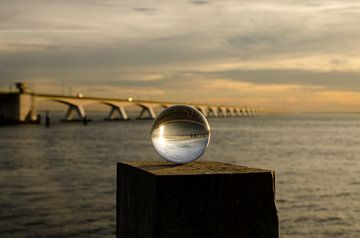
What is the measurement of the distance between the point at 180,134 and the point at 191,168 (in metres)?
0.25

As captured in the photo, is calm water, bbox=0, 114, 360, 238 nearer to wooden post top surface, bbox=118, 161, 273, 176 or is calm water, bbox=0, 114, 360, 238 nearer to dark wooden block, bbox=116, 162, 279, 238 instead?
wooden post top surface, bbox=118, 161, 273, 176

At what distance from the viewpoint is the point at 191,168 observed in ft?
12.6

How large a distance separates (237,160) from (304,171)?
851cm

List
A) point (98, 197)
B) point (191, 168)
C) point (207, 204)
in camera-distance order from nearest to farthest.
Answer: point (207, 204)
point (191, 168)
point (98, 197)

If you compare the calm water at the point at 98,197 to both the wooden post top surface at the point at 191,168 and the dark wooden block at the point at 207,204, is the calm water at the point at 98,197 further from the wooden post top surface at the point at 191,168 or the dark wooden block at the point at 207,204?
the dark wooden block at the point at 207,204

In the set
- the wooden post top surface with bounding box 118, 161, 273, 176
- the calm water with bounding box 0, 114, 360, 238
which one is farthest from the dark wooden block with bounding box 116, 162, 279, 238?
the calm water with bounding box 0, 114, 360, 238

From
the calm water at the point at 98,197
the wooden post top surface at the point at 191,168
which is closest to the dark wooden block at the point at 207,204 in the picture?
the wooden post top surface at the point at 191,168

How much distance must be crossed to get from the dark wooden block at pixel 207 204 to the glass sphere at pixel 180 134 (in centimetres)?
39

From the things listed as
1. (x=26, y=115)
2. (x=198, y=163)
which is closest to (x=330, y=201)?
(x=198, y=163)

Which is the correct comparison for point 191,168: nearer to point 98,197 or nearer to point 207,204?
point 207,204

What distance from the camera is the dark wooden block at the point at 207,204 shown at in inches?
131

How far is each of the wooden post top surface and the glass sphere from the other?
0.29ft

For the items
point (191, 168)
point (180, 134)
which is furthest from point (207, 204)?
point (180, 134)

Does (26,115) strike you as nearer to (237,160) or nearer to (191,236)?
(237,160)
